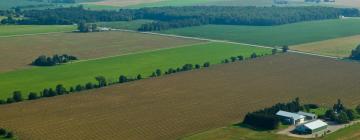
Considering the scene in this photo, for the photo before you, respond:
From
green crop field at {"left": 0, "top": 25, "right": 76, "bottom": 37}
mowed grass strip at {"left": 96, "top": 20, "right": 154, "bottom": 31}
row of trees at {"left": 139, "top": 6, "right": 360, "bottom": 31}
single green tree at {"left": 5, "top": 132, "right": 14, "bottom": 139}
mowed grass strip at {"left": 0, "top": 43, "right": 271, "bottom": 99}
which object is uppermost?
row of trees at {"left": 139, "top": 6, "right": 360, "bottom": 31}

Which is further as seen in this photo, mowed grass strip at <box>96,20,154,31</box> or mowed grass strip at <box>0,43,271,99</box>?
mowed grass strip at <box>96,20,154,31</box>

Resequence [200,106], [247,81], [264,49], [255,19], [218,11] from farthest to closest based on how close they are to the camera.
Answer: [218,11] → [255,19] → [264,49] → [247,81] → [200,106]

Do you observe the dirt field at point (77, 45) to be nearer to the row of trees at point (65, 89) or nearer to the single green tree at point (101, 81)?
the single green tree at point (101, 81)

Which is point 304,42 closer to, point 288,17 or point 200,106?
point 288,17

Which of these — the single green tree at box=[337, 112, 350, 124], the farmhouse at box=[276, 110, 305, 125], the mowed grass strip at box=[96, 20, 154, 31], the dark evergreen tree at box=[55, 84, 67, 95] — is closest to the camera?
the farmhouse at box=[276, 110, 305, 125]

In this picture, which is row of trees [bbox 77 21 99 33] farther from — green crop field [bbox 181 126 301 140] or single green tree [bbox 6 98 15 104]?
green crop field [bbox 181 126 301 140]

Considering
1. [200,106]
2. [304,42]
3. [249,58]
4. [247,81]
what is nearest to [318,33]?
[304,42]

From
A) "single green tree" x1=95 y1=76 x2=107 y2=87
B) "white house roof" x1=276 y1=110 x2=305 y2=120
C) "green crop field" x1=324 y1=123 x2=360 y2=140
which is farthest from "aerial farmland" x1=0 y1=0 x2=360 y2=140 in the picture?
"single green tree" x1=95 y1=76 x2=107 y2=87
